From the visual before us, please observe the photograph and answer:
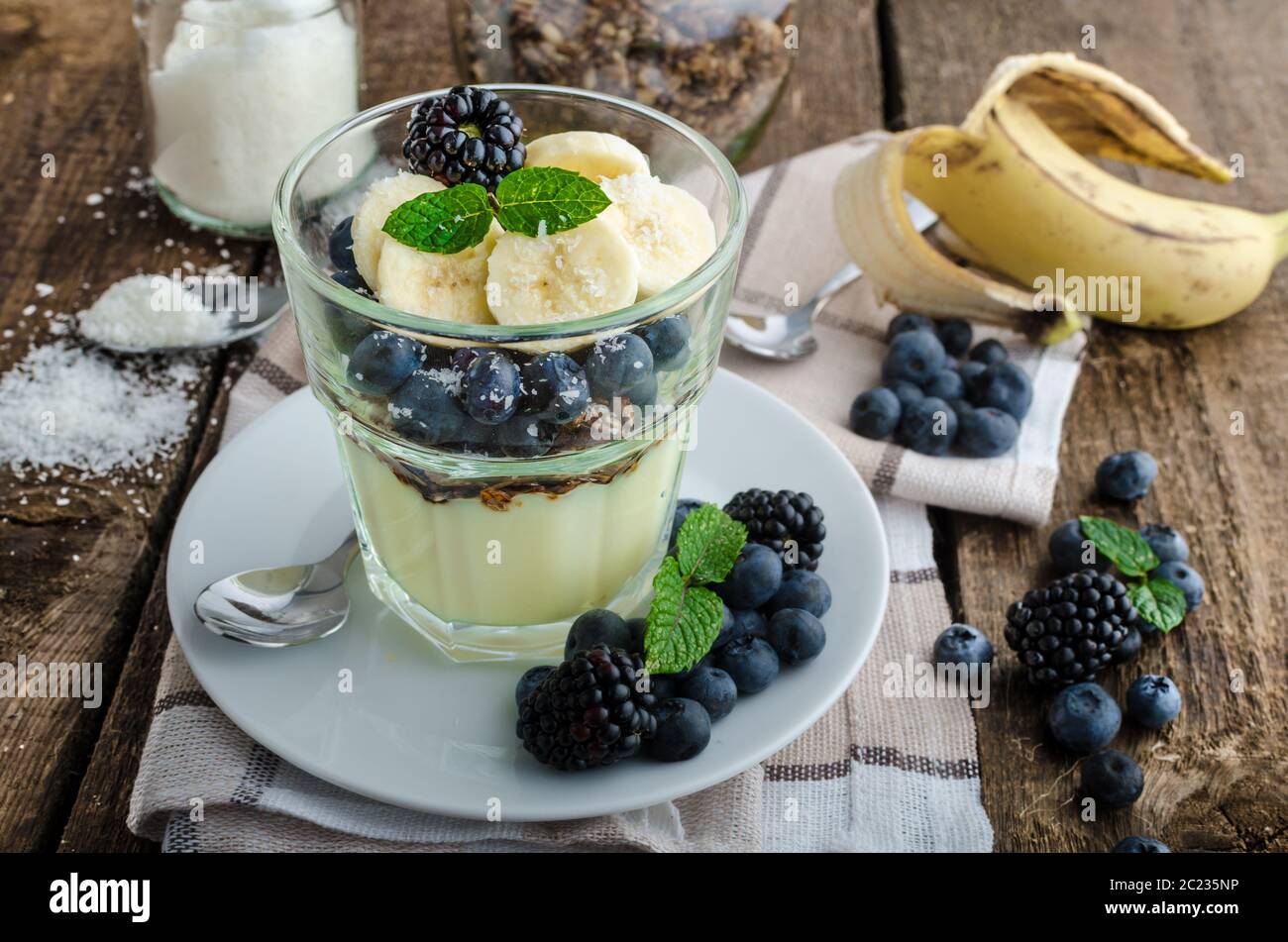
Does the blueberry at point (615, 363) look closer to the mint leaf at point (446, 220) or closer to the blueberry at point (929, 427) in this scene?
the mint leaf at point (446, 220)

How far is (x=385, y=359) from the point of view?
108cm

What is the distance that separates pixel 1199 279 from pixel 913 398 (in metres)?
0.51

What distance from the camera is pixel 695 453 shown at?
158 centimetres

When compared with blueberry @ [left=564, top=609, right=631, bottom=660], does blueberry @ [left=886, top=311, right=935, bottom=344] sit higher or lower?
lower

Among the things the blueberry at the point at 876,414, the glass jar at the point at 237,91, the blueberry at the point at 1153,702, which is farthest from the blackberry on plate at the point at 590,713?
the glass jar at the point at 237,91

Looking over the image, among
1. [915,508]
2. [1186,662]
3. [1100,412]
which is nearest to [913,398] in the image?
[915,508]

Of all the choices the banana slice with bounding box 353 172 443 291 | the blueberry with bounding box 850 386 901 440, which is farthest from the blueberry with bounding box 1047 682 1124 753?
the banana slice with bounding box 353 172 443 291

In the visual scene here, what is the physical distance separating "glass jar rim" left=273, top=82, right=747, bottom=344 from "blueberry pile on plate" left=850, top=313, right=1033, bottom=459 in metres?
0.59

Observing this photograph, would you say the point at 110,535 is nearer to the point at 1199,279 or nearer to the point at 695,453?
the point at 695,453

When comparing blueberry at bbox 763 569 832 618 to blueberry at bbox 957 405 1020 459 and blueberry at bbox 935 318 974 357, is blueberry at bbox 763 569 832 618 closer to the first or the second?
blueberry at bbox 957 405 1020 459

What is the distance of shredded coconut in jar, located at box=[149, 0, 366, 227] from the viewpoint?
1.87 meters

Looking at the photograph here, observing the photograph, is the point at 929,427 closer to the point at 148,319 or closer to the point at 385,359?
the point at 385,359

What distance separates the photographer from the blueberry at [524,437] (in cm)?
110
